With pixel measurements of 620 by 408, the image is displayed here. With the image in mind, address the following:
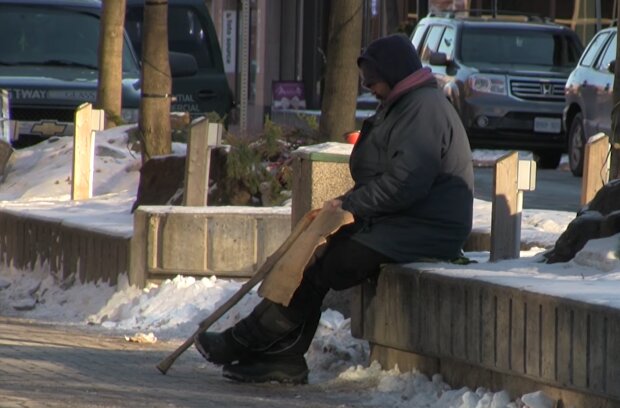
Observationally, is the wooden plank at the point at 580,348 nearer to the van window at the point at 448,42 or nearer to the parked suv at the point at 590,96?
the parked suv at the point at 590,96

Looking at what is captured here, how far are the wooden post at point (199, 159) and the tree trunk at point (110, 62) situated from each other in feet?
18.4

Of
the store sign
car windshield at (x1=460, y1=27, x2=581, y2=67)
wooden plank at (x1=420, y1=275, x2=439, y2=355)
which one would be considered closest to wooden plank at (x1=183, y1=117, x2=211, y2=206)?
wooden plank at (x1=420, y1=275, x2=439, y2=355)

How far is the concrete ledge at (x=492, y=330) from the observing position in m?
6.65

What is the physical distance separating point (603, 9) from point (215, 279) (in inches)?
847

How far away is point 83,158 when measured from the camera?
1452 cm

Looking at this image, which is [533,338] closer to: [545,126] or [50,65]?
[50,65]

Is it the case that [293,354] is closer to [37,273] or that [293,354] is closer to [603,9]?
[37,273]

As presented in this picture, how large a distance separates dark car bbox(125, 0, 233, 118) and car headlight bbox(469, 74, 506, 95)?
129 inches

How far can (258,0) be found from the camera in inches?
1591

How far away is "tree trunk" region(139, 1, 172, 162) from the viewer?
14141 millimetres

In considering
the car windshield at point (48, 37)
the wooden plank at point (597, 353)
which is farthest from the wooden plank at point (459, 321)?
the car windshield at point (48, 37)

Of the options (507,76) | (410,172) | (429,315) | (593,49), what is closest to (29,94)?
(593,49)

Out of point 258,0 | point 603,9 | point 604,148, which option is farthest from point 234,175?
point 258,0

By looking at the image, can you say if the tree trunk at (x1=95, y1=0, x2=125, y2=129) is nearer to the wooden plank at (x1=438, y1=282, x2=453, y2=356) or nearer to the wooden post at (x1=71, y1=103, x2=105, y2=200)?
the wooden post at (x1=71, y1=103, x2=105, y2=200)
